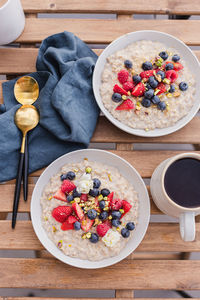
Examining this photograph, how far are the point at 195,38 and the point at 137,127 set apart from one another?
49cm

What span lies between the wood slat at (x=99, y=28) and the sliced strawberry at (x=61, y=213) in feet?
2.32

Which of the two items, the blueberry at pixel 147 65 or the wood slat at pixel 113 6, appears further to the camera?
the wood slat at pixel 113 6

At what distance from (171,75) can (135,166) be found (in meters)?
0.38

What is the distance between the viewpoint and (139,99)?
3.96 ft

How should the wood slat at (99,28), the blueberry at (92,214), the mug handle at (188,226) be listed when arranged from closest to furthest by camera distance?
the mug handle at (188,226) → the blueberry at (92,214) → the wood slat at (99,28)

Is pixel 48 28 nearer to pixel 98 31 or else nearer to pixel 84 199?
pixel 98 31

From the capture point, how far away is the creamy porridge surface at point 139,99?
3.93ft

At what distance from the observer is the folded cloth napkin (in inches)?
47.8

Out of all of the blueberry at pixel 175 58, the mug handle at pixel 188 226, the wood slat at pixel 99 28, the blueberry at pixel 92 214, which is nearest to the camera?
the mug handle at pixel 188 226

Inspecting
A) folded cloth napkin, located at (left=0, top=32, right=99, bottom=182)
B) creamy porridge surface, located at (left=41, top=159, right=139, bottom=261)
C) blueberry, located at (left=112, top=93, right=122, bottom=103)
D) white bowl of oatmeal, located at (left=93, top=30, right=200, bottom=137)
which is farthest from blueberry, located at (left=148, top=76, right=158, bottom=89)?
creamy porridge surface, located at (left=41, top=159, right=139, bottom=261)

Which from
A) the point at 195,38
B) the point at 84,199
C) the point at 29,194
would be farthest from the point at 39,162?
the point at 195,38

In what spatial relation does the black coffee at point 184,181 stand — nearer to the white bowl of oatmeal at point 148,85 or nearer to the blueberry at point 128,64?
the white bowl of oatmeal at point 148,85

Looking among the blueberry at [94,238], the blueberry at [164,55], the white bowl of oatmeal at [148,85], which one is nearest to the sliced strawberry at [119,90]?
the white bowl of oatmeal at [148,85]

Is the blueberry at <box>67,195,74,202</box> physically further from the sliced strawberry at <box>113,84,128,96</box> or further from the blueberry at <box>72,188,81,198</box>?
the sliced strawberry at <box>113,84,128,96</box>
